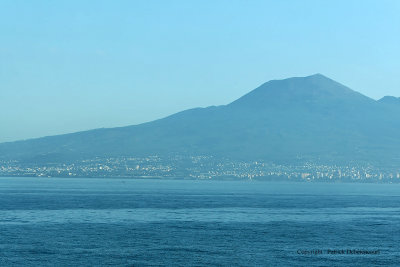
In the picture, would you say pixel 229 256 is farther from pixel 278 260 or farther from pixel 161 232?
pixel 161 232

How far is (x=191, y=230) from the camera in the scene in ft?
337

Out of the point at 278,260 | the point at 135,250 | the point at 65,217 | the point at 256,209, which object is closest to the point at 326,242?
the point at 278,260

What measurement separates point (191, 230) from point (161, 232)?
5.22 meters

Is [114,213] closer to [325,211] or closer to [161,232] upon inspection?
[161,232]

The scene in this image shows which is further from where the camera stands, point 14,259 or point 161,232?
point 161,232

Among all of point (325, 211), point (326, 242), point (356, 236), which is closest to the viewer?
A: point (326, 242)

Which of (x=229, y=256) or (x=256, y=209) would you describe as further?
(x=256, y=209)

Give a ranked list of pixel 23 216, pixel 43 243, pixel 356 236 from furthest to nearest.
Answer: pixel 23 216
pixel 356 236
pixel 43 243

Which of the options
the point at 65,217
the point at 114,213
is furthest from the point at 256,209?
the point at 65,217

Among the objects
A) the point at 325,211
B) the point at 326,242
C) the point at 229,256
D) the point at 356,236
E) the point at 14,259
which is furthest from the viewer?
the point at 325,211

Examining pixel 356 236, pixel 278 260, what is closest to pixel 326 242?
pixel 356 236

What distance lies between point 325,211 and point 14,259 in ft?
290

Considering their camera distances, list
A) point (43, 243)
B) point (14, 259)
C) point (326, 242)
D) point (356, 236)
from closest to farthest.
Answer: point (14, 259)
point (43, 243)
point (326, 242)
point (356, 236)

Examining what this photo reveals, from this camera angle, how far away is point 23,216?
121000 millimetres
